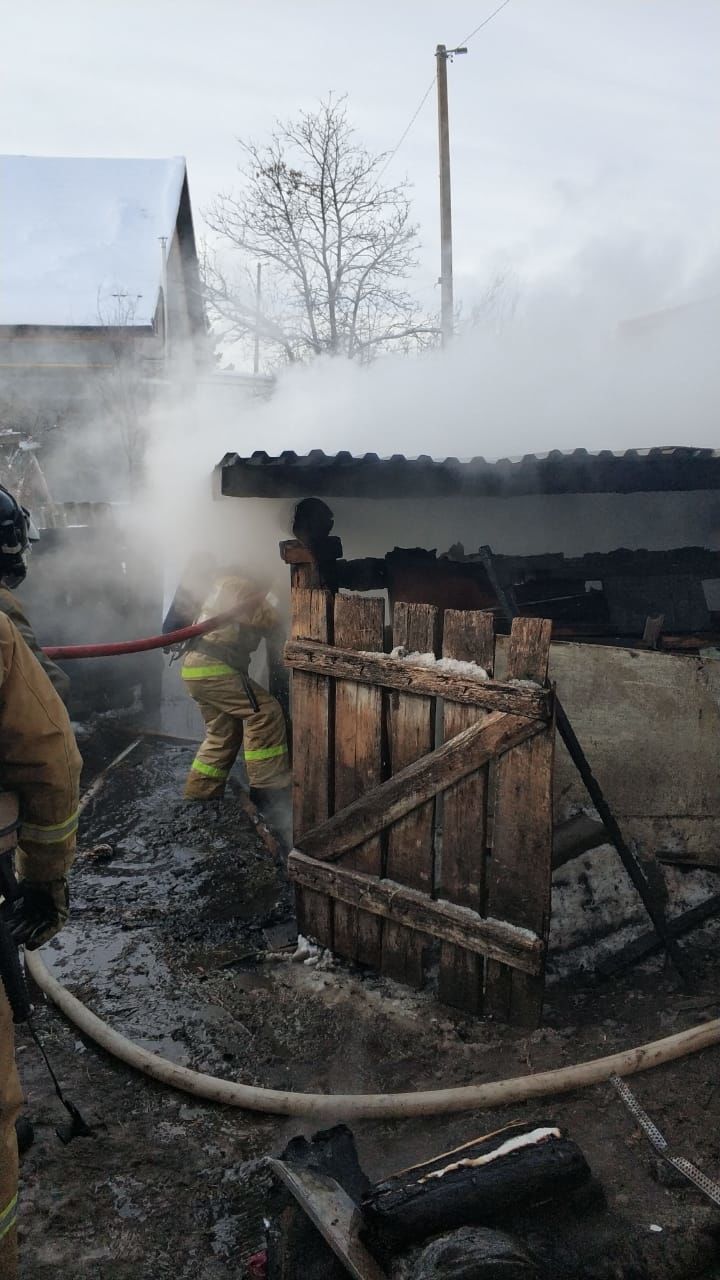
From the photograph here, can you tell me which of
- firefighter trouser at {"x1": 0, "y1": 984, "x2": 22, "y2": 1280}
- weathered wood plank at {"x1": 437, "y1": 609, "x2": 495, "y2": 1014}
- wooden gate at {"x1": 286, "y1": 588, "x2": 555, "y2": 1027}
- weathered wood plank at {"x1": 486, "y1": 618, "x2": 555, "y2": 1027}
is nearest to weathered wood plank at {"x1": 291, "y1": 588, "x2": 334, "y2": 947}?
wooden gate at {"x1": 286, "y1": 588, "x2": 555, "y2": 1027}

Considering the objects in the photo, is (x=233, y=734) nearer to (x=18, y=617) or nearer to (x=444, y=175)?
(x=18, y=617)

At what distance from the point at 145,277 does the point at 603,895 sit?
1992 cm

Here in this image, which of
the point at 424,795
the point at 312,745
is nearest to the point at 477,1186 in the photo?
the point at 424,795

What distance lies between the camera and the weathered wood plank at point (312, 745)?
364 cm

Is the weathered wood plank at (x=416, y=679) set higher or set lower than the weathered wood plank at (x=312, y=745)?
higher

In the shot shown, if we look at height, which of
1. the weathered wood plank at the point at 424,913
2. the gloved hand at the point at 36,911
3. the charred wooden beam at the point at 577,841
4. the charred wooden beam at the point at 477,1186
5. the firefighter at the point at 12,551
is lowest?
the charred wooden beam at the point at 477,1186

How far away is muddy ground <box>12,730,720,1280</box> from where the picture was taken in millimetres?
2336

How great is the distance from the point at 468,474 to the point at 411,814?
236 cm

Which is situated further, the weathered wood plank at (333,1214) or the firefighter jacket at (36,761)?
the firefighter jacket at (36,761)

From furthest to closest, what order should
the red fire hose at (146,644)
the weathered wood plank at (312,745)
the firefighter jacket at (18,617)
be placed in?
the red fire hose at (146,644)
the weathered wood plank at (312,745)
the firefighter jacket at (18,617)

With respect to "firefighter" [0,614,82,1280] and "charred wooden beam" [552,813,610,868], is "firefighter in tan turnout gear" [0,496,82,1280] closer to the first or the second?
"firefighter" [0,614,82,1280]

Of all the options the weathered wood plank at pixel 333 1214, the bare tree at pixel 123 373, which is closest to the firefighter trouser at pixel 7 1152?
the weathered wood plank at pixel 333 1214

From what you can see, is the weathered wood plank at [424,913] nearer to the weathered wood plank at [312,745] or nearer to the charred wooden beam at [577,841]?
the weathered wood plank at [312,745]

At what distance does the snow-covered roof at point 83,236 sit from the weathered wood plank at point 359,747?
17190 millimetres
